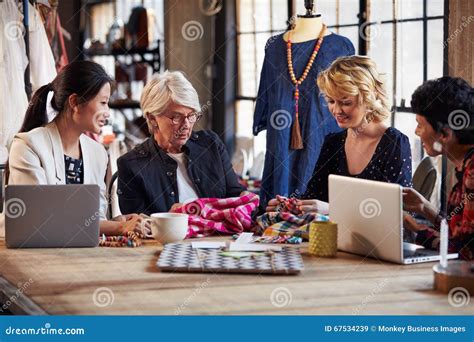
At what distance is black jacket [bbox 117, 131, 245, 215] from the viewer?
12.0 feet

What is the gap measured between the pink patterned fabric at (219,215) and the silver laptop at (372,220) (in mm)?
421

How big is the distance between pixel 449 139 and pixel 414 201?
23 cm

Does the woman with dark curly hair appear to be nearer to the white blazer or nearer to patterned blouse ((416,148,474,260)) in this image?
patterned blouse ((416,148,474,260))

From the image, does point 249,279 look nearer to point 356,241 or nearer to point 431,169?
point 356,241

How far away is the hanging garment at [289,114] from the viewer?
462 centimetres

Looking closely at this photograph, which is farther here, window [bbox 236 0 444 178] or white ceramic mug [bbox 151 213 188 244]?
window [bbox 236 0 444 178]

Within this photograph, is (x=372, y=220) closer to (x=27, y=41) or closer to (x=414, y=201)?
(x=414, y=201)

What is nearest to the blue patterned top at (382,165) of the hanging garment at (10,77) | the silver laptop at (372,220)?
the silver laptop at (372,220)

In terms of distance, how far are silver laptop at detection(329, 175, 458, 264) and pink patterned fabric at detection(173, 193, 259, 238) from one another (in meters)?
0.42

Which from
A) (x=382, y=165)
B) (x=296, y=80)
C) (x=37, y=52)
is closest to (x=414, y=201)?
(x=382, y=165)

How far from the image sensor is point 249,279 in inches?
96.5

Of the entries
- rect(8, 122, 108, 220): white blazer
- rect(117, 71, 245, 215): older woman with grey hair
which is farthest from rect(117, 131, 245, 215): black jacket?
rect(8, 122, 108, 220): white blazer

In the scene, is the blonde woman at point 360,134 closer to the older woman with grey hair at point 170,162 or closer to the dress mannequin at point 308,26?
the older woman with grey hair at point 170,162

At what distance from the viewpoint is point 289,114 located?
4703 millimetres
